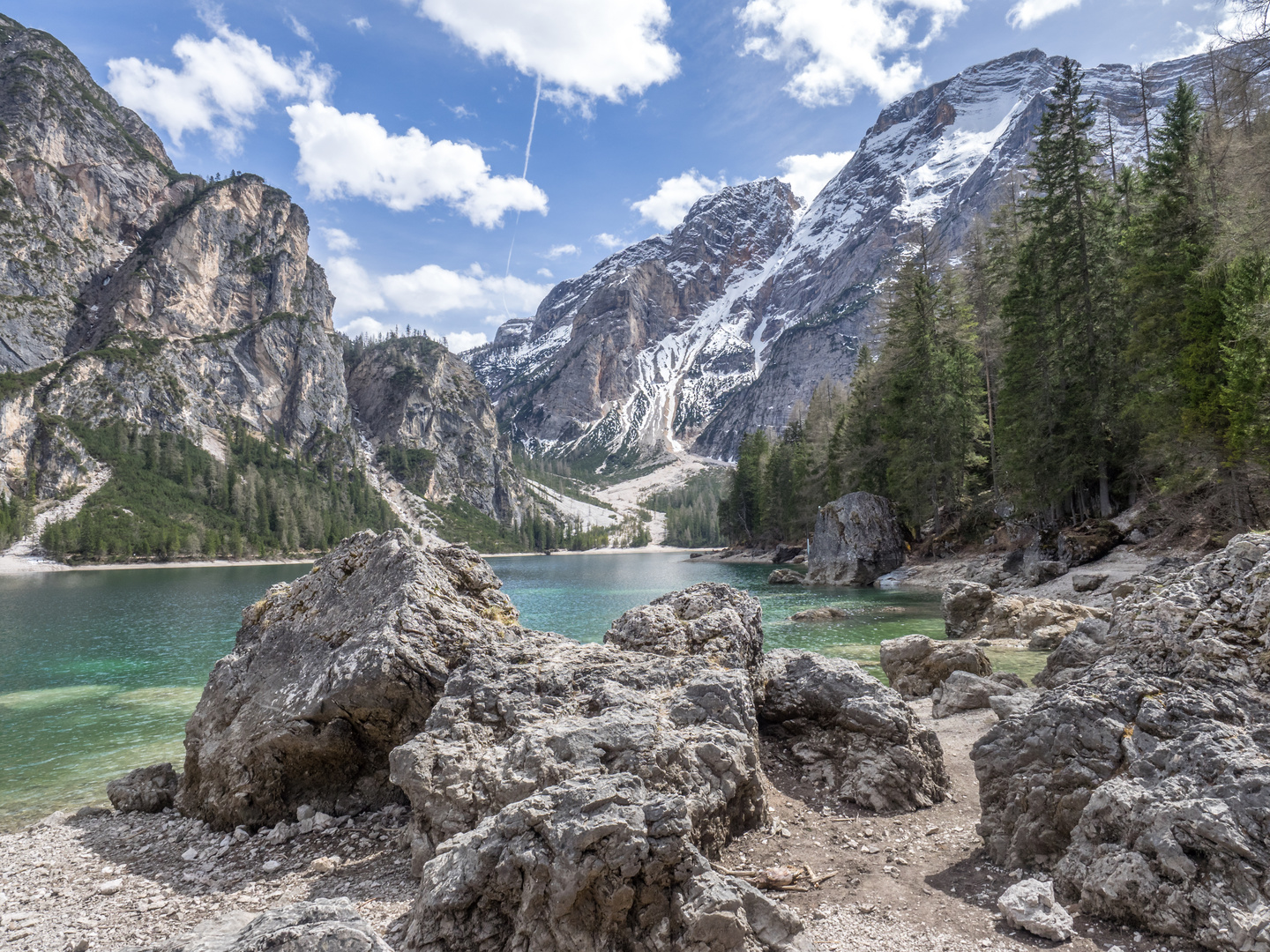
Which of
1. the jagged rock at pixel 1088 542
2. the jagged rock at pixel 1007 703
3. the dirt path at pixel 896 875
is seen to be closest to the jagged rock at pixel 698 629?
the dirt path at pixel 896 875

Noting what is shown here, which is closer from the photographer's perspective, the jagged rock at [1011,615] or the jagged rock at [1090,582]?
the jagged rock at [1011,615]

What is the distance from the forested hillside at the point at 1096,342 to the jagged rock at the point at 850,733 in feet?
47.3

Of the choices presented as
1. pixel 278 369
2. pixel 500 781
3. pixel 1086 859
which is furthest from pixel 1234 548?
pixel 278 369

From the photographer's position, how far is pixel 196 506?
463ft

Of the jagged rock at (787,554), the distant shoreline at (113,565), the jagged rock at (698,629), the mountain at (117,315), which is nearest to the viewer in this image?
the jagged rock at (698,629)

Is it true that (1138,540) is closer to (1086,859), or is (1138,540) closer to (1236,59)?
(1236,59)

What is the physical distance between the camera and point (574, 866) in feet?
13.9

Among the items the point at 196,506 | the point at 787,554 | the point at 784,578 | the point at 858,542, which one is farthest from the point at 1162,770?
the point at 196,506

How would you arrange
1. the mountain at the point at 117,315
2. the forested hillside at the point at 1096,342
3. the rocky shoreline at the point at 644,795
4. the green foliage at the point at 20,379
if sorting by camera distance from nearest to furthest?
the rocky shoreline at the point at 644,795
the forested hillside at the point at 1096,342
the green foliage at the point at 20,379
the mountain at the point at 117,315

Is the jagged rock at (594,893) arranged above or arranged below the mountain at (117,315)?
below

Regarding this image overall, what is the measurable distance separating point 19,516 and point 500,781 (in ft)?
499

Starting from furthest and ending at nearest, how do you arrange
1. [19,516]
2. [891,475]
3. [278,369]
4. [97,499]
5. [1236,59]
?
[278,369] < [97,499] < [19,516] < [891,475] < [1236,59]

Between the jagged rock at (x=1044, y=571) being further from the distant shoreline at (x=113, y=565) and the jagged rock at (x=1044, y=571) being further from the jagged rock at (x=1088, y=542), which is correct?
the distant shoreline at (x=113, y=565)

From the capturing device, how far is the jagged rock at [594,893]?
4.16m
